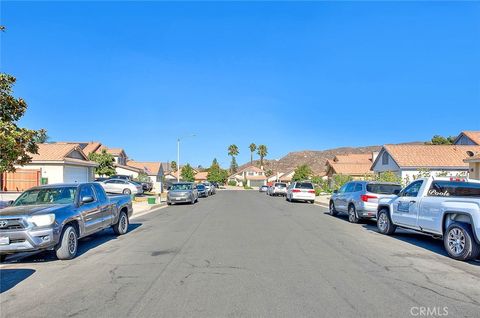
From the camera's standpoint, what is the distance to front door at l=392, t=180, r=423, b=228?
38.0 ft

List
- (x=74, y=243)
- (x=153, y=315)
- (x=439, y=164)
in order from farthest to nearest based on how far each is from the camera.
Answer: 1. (x=439, y=164)
2. (x=74, y=243)
3. (x=153, y=315)

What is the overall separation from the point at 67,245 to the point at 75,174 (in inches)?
1195

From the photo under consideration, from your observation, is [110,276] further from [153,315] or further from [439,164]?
[439,164]

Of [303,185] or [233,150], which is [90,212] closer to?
[303,185]

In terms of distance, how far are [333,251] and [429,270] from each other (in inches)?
95.4

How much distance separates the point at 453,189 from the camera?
11047 millimetres

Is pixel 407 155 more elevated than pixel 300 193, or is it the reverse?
pixel 407 155

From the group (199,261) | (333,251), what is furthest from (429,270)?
(199,261)

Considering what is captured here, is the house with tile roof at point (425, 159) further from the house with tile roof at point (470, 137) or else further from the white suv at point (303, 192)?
the white suv at point (303, 192)

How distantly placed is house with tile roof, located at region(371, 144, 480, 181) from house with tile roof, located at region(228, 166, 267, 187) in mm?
84009

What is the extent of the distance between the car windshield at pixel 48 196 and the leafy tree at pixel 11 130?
8.37ft

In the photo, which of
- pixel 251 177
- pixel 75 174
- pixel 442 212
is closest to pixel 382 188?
pixel 442 212

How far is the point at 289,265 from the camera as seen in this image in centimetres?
837

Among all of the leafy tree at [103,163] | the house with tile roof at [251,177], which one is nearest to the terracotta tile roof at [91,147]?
the leafy tree at [103,163]
